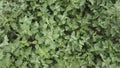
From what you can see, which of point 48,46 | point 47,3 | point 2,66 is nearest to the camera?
point 2,66

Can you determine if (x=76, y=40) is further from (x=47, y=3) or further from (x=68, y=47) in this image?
(x=47, y=3)

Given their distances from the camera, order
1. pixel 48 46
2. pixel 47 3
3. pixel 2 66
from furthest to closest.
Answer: pixel 47 3 → pixel 48 46 → pixel 2 66

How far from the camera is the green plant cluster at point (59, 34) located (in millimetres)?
2914

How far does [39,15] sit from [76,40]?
543 mm

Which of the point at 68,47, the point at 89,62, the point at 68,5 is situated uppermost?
the point at 68,5

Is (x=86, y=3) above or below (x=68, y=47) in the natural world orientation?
above

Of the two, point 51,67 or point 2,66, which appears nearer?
point 2,66

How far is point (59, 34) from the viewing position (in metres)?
3.05

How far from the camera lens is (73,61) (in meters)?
3.04

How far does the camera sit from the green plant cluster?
2.91 m

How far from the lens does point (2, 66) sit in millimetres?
2777

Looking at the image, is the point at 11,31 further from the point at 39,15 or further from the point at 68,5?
the point at 68,5

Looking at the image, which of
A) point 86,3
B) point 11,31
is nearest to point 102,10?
point 86,3

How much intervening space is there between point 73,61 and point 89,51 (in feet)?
0.74
